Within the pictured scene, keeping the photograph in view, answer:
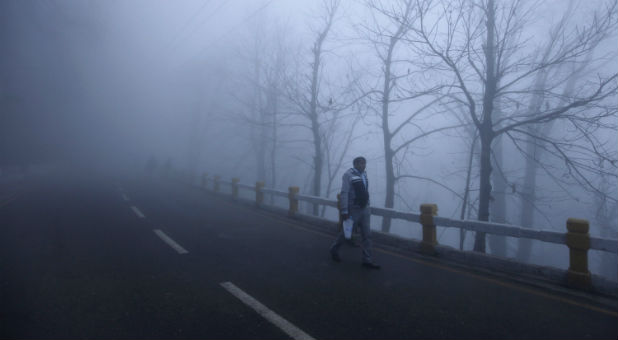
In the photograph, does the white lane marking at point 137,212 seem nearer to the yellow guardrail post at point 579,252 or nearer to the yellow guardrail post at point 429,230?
the yellow guardrail post at point 429,230

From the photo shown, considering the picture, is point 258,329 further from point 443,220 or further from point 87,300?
point 443,220

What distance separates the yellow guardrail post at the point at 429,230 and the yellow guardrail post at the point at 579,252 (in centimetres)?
223

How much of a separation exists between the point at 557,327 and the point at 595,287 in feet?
5.34

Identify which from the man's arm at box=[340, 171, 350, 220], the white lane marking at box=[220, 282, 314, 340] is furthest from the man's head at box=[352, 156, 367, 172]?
the white lane marking at box=[220, 282, 314, 340]

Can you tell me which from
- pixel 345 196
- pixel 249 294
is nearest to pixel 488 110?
pixel 345 196

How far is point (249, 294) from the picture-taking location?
4.29m

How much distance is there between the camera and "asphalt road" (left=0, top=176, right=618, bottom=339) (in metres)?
3.38

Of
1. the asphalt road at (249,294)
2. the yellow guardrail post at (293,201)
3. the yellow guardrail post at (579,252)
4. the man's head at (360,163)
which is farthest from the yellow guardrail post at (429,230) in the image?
the yellow guardrail post at (293,201)

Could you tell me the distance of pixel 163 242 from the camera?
7117 mm

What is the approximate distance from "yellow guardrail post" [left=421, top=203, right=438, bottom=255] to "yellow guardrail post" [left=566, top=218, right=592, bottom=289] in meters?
2.23

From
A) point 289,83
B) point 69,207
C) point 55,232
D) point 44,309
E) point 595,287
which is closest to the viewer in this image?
point 44,309

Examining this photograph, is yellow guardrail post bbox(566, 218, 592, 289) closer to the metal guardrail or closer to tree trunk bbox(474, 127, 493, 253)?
the metal guardrail

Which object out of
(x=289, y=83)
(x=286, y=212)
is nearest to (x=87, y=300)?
(x=286, y=212)

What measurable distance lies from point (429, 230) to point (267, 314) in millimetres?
4130
